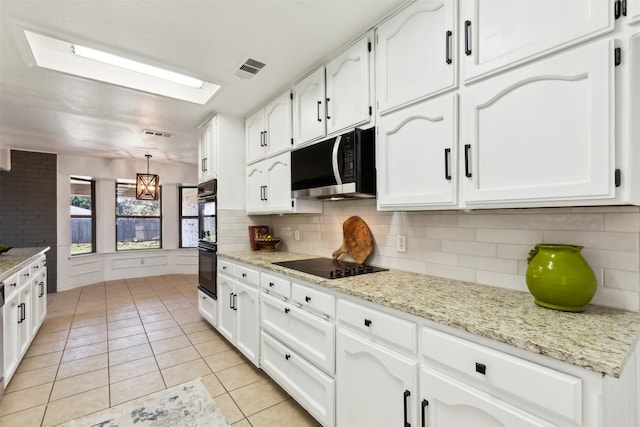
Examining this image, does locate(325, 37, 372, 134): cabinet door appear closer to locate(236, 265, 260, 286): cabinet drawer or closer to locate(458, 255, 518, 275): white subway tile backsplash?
locate(458, 255, 518, 275): white subway tile backsplash

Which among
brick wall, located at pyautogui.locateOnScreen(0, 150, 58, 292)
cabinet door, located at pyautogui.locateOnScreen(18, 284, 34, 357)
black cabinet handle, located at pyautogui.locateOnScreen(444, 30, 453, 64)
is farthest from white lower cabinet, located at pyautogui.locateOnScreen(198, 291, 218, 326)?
brick wall, located at pyautogui.locateOnScreen(0, 150, 58, 292)

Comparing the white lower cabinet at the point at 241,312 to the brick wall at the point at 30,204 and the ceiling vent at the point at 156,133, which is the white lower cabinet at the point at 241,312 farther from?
the brick wall at the point at 30,204

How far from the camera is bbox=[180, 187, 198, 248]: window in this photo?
6.75 metres

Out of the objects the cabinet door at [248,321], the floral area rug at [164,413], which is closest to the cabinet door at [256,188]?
the cabinet door at [248,321]

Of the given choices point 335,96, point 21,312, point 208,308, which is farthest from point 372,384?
point 21,312

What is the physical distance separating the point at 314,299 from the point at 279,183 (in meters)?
1.30

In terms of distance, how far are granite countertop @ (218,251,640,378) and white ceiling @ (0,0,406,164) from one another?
1.55 meters

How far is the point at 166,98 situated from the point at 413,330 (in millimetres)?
2899

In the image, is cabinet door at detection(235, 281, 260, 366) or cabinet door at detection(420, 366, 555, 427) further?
cabinet door at detection(235, 281, 260, 366)

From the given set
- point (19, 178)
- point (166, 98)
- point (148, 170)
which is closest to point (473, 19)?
point (166, 98)

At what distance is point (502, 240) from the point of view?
1.54m

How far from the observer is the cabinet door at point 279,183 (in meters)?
2.65

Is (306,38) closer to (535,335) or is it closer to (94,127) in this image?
(535,335)

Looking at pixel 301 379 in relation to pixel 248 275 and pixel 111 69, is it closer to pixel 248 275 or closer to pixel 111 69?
pixel 248 275
